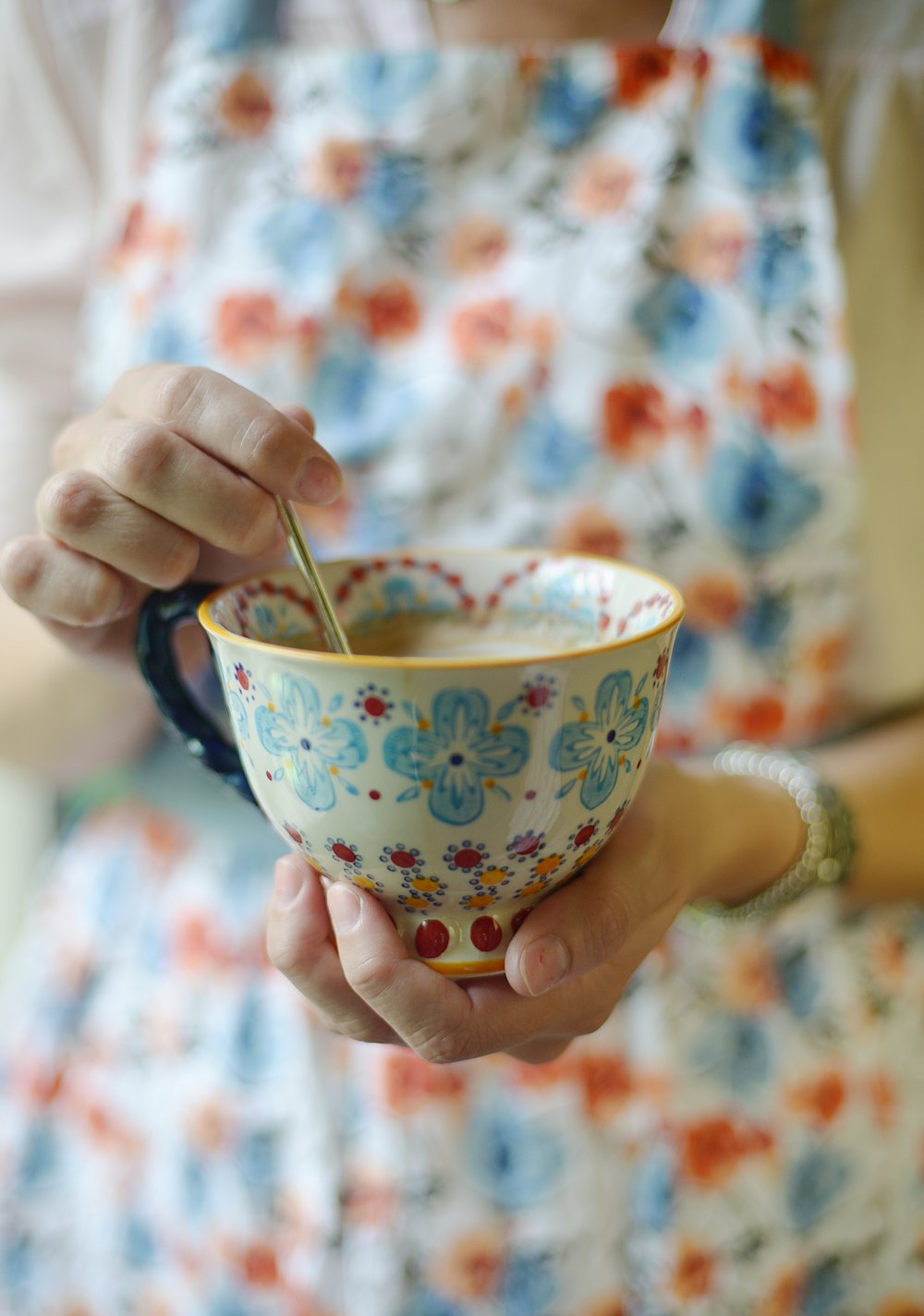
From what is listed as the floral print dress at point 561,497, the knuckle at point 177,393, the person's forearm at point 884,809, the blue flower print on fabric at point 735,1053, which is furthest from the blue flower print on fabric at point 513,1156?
the knuckle at point 177,393

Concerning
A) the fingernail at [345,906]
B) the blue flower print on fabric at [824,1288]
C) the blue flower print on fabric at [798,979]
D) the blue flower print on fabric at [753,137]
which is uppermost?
the blue flower print on fabric at [753,137]

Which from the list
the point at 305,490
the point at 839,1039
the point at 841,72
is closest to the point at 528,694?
the point at 305,490

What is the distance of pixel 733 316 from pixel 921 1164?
58 cm

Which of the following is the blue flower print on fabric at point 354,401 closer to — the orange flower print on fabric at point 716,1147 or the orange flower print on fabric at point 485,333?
the orange flower print on fabric at point 485,333

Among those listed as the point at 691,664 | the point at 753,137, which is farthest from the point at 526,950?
the point at 753,137

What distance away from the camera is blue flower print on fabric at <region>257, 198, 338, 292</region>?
649 millimetres

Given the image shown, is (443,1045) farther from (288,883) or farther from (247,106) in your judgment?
(247,106)

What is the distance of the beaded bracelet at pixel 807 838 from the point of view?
60 cm

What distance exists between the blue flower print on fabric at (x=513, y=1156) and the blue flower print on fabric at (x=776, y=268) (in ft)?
1.81

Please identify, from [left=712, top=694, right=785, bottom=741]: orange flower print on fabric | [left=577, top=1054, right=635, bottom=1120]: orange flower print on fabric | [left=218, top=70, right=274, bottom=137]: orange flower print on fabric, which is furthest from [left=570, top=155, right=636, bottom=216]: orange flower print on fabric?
[left=577, top=1054, right=635, bottom=1120]: orange flower print on fabric

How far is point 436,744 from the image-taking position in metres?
0.31

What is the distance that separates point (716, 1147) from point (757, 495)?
420 mm

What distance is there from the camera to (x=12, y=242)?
0.73 meters

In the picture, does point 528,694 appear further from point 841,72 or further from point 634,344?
point 841,72
